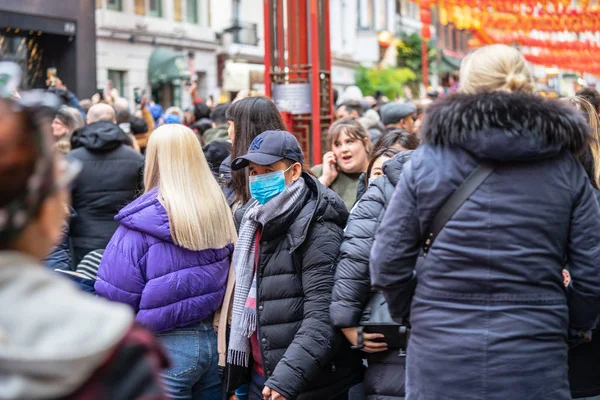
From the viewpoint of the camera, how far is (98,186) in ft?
25.1

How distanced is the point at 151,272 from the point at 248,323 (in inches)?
20.2

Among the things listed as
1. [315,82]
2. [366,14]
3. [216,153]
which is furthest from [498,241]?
[366,14]

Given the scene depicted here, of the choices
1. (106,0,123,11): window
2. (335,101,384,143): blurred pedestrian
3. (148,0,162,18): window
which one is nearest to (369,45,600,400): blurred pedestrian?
(335,101,384,143): blurred pedestrian

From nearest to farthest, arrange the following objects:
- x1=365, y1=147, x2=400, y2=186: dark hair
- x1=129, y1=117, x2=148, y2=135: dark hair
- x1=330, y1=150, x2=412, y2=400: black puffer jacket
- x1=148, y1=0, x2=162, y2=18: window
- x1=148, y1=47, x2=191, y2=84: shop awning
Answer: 1. x1=330, y1=150, x2=412, y2=400: black puffer jacket
2. x1=365, y1=147, x2=400, y2=186: dark hair
3. x1=129, y1=117, x2=148, y2=135: dark hair
4. x1=148, y1=47, x2=191, y2=84: shop awning
5. x1=148, y1=0, x2=162, y2=18: window

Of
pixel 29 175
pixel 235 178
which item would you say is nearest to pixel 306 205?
pixel 235 178

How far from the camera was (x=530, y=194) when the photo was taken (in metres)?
3.29

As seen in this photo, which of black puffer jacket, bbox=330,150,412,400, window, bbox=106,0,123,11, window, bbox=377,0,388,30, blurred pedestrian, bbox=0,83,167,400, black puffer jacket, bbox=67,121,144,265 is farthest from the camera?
window, bbox=377,0,388,30

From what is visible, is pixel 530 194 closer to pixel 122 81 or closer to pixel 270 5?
pixel 270 5

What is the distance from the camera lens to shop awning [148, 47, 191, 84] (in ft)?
97.1

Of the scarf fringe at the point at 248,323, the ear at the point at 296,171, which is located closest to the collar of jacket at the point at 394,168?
the ear at the point at 296,171

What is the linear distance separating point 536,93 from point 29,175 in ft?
7.26

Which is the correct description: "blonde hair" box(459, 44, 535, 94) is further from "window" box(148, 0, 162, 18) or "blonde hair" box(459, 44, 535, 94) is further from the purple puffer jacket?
"window" box(148, 0, 162, 18)

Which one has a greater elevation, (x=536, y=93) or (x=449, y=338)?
(x=536, y=93)

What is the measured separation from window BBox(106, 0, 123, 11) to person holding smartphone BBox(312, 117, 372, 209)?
23452mm
